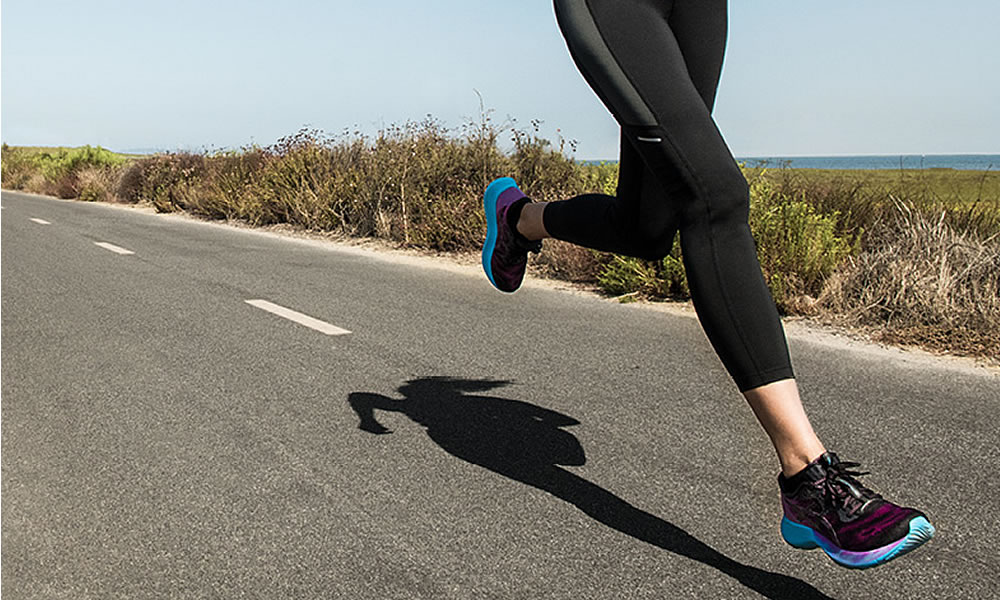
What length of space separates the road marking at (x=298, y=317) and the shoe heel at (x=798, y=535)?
3821mm

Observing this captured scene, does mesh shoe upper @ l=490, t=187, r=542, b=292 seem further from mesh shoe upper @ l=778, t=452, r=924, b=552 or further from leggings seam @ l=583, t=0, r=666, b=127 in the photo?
mesh shoe upper @ l=778, t=452, r=924, b=552

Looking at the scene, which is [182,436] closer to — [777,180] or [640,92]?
[640,92]

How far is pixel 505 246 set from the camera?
3428 mm

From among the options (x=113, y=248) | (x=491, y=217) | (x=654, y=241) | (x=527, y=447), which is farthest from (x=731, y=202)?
(x=113, y=248)

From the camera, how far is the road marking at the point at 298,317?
19.1ft

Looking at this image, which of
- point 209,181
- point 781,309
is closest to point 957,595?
point 781,309

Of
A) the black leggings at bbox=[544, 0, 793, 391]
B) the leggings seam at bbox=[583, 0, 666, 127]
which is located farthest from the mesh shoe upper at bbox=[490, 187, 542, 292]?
the leggings seam at bbox=[583, 0, 666, 127]

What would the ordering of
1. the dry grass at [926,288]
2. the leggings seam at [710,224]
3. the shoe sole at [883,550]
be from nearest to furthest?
the shoe sole at [883,550]
the leggings seam at [710,224]
the dry grass at [926,288]

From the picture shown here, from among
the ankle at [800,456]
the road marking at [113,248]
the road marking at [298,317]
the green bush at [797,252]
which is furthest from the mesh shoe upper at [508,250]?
the road marking at [113,248]

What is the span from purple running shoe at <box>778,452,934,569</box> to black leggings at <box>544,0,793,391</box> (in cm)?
25

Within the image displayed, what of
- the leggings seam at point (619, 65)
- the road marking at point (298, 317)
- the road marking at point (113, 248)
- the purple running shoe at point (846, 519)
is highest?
the leggings seam at point (619, 65)

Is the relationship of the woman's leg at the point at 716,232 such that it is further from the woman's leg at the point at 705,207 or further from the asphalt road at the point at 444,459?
the asphalt road at the point at 444,459

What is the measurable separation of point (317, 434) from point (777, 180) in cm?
613

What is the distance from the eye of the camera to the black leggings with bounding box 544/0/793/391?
2303 mm
